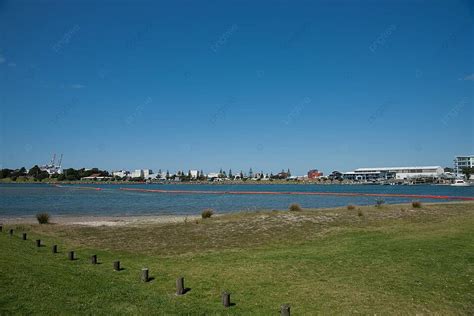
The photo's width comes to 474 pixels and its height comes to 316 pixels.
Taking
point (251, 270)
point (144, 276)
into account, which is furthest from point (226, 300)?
point (251, 270)

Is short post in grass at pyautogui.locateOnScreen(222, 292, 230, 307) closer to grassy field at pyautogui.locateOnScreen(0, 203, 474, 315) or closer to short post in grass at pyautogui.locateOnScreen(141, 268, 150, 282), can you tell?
grassy field at pyautogui.locateOnScreen(0, 203, 474, 315)

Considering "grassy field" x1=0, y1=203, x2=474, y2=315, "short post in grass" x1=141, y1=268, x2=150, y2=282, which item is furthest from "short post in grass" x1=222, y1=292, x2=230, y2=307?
"short post in grass" x1=141, y1=268, x2=150, y2=282

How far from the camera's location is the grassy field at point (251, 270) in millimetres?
12539

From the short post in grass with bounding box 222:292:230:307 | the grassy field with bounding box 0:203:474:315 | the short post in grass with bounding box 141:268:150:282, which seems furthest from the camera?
the short post in grass with bounding box 141:268:150:282

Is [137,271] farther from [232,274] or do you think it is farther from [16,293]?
[16,293]

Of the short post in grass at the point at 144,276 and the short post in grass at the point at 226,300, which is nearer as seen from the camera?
the short post in grass at the point at 226,300

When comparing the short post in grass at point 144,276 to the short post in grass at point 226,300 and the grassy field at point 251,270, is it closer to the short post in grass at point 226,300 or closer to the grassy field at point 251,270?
the grassy field at point 251,270

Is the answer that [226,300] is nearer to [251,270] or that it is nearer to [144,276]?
[144,276]

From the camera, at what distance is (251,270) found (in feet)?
58.0

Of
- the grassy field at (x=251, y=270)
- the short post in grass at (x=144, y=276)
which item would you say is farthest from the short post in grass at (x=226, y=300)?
the short post in grass at (x=144, y=276)

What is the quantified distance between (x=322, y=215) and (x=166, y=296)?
2501 cm

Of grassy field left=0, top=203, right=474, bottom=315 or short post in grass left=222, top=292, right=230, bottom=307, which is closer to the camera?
grassy field left=0, top=203, right=474, bottom=315

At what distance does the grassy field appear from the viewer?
41.1 ft

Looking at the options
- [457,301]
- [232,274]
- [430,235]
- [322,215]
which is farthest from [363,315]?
[322,215]
